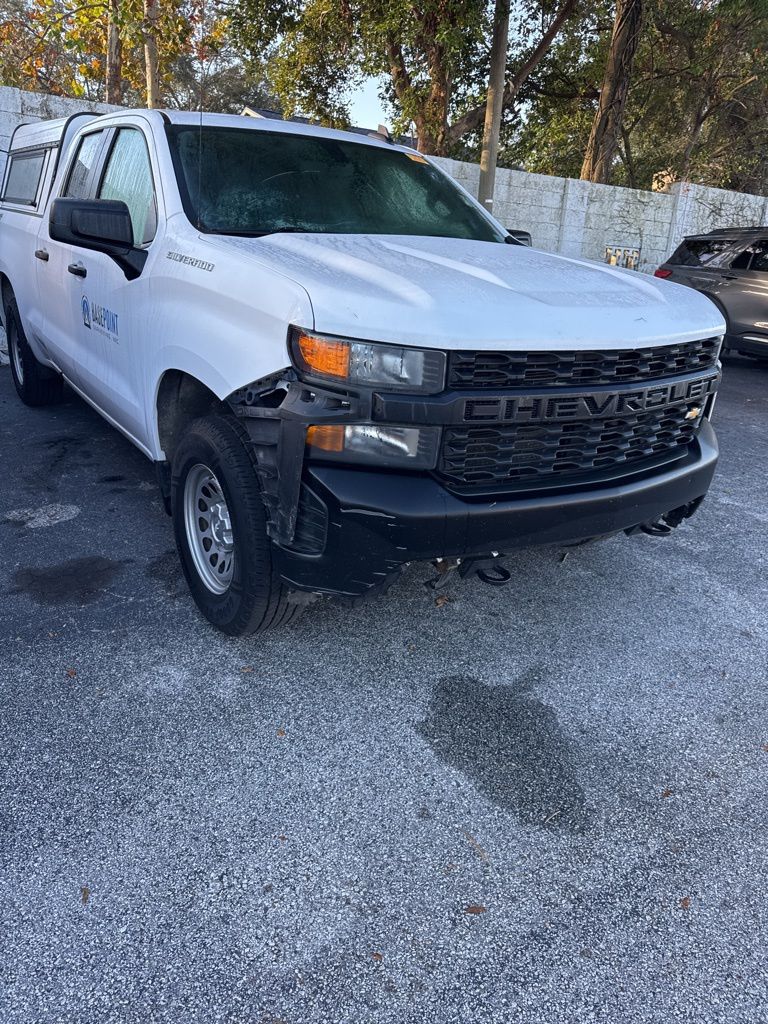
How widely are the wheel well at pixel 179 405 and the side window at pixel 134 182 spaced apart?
0.66 metres

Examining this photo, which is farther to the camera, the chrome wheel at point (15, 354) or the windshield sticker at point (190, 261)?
the chrome wheel at point (15, 354)

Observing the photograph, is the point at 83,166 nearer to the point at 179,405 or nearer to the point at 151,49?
the point at 179,405

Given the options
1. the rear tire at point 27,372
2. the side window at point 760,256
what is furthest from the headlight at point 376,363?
the side window at point 760,256

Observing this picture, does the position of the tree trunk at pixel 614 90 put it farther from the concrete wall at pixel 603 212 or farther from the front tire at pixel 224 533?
the front tire at pixel 224 533

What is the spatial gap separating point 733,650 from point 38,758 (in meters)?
2.72

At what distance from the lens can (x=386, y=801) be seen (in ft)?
7.63

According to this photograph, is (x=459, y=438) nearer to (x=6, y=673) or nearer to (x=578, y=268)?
(x=578, y=268)

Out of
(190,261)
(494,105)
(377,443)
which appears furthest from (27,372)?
(494,105)

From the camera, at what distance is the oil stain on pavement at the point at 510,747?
234cm

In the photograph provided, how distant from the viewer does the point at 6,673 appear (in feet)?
9.33

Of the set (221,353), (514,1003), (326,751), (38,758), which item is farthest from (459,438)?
(38,758)

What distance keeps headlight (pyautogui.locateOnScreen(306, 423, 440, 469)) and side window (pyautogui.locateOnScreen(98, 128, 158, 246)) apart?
1578 mm

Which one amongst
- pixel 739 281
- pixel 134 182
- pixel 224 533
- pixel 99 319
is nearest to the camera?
pixel 224 533

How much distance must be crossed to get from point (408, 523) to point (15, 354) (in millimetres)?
5009
